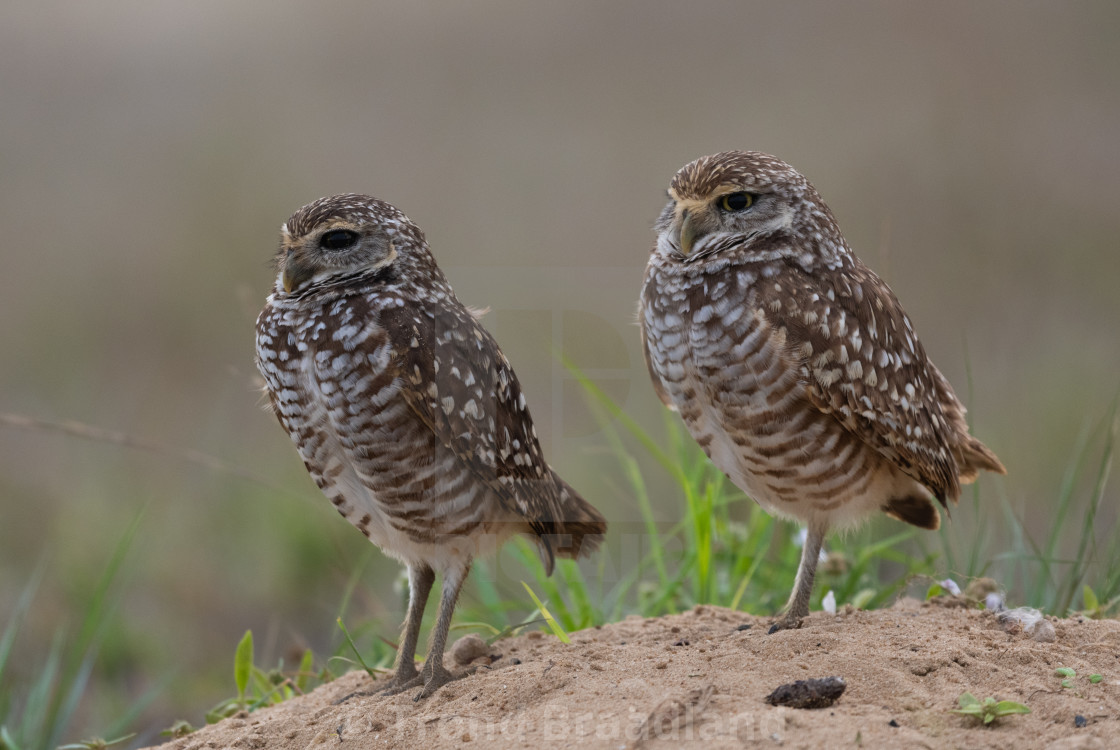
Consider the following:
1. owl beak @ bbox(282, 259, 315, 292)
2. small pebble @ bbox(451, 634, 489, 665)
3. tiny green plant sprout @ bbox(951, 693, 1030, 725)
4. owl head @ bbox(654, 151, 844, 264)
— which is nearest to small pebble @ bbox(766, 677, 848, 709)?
tiny green plant sprout @ bbox(951, 693, 1030, 725)

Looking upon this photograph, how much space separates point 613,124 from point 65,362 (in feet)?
20.4

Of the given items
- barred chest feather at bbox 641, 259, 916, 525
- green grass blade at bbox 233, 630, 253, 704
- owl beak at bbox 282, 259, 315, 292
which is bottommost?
green grass blade at bbox 233, 630, 253, 704

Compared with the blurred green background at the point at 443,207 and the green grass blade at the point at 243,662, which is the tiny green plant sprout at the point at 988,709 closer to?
the green grass blade at the point at 243,662

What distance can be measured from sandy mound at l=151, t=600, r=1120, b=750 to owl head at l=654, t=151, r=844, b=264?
130cm

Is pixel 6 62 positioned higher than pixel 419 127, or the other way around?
pixel 6 62

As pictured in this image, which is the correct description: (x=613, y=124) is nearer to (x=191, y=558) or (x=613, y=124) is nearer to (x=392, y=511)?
(x=191, y=558)

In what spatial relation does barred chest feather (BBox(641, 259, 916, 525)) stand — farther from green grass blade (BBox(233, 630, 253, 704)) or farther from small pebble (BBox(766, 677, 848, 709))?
green grass blade (BBox(233, 630, 253, 704))

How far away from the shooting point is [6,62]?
1199 centimetres

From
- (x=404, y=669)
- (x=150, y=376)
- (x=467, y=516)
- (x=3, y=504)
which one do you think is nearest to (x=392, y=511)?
(x=467, y=516)

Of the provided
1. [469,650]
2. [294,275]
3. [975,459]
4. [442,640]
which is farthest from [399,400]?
[975,459]

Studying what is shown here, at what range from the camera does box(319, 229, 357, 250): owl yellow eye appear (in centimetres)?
343

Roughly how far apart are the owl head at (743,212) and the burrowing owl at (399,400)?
82cm

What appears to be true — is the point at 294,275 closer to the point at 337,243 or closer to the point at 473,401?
the point at 337,243

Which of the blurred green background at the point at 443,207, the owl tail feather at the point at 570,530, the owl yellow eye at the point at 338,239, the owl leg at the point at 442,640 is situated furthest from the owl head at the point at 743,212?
the blurred green background at the point at 443,207
